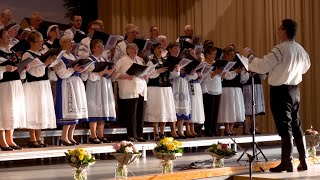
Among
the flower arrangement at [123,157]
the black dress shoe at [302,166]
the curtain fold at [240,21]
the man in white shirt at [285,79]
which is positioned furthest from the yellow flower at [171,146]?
the curtain fold at [240,21]

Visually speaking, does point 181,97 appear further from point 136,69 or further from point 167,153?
point 167,153

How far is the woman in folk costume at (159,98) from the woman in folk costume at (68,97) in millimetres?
1351

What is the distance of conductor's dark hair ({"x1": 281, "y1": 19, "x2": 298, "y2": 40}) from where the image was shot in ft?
21.0

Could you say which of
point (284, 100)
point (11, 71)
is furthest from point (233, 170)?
point (11, 71)

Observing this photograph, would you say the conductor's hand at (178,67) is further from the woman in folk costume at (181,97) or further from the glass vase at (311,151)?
the glass vase at (311,151)

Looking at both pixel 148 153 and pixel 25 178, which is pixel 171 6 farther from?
pixel 25 178

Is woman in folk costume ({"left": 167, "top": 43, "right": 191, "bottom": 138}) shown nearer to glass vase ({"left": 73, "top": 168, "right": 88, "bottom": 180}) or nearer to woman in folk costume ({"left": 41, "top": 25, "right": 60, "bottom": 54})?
woman in folk costume ({"left": 41, "top": 25, "right": 60, "bottom": 54})

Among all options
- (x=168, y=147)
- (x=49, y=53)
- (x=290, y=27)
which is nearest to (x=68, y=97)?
(x=49, y=53)

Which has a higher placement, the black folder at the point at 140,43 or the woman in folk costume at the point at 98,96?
the black folder at the point at 140,43

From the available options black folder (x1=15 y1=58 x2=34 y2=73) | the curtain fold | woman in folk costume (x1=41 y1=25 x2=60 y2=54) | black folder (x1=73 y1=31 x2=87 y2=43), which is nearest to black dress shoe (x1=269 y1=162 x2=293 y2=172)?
black folder (x1=15 y1=58 x2=34 y2=73)

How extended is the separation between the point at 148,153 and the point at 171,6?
580 cm

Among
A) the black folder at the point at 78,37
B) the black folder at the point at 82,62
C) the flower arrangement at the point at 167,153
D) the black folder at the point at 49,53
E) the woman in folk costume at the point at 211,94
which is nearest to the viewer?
the flower arrangement at the point at 167,153

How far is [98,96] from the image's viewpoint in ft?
26.2

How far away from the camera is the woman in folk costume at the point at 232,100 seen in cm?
976
